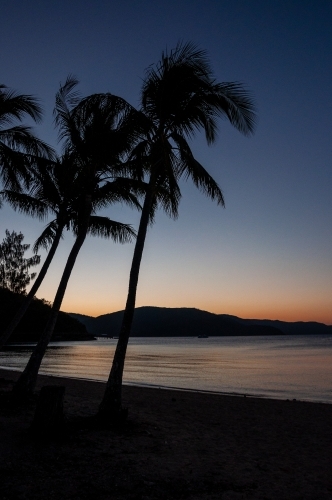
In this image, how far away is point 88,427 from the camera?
8461mm

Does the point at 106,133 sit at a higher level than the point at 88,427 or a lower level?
higher

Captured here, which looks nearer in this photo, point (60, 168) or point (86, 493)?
point (86, 493)

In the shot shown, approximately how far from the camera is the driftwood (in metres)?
7.59

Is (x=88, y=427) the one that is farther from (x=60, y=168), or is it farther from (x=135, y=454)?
(x=60, y=168)

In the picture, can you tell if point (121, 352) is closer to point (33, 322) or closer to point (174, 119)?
point (174, 119)

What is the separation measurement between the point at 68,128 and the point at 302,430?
10.0 metres

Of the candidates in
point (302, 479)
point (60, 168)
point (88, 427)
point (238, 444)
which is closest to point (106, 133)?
point (60, 168)

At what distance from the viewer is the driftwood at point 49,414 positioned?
7590mm

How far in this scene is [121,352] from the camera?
9.30 m

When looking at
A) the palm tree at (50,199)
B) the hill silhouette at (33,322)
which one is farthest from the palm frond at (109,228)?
the hill silhouette at (33,322)

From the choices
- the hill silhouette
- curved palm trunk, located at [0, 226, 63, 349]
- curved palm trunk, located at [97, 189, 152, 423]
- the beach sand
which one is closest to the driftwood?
the beach sand

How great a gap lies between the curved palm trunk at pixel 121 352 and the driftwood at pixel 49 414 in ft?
4.48

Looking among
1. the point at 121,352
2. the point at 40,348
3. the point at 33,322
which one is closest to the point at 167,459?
the point at 121,352

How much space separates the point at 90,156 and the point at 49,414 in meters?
A: 7.20
